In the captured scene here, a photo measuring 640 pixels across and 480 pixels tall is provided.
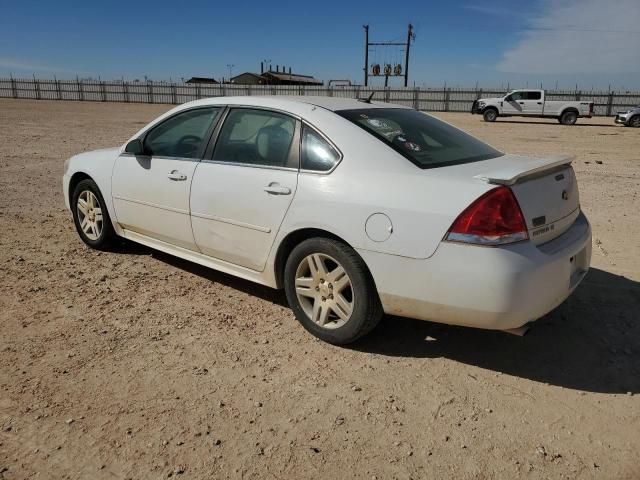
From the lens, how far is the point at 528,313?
9.18ft

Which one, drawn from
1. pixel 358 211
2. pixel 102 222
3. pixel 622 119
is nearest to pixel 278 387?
pixel 358 211

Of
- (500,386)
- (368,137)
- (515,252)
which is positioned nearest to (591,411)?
(500,386)

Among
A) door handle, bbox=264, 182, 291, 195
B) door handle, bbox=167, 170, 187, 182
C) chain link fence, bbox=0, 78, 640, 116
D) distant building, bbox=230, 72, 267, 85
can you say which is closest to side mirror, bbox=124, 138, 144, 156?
door handle, bbox=167, 170, 187, 182

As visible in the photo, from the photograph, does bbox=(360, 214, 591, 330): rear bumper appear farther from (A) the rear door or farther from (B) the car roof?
(A) the rear door

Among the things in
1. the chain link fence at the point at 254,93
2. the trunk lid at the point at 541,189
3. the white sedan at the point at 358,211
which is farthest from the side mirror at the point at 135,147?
the chain link fence at the point at 254,93

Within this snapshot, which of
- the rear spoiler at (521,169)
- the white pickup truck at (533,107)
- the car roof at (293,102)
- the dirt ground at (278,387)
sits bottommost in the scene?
the dirt ground at (278,387)

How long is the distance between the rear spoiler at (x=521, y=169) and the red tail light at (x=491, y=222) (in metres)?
0.05

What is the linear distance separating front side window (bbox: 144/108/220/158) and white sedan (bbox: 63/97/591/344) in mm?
12

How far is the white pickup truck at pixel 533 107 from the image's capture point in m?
26.3

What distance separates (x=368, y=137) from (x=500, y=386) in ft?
5.32

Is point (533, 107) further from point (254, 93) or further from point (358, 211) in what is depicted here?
point (358, 211)

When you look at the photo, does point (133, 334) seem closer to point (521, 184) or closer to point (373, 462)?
point (373, 462)

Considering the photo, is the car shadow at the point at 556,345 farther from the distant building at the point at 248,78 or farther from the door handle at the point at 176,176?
the distant building at the point at 248,78

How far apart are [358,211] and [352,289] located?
465 millimetres
